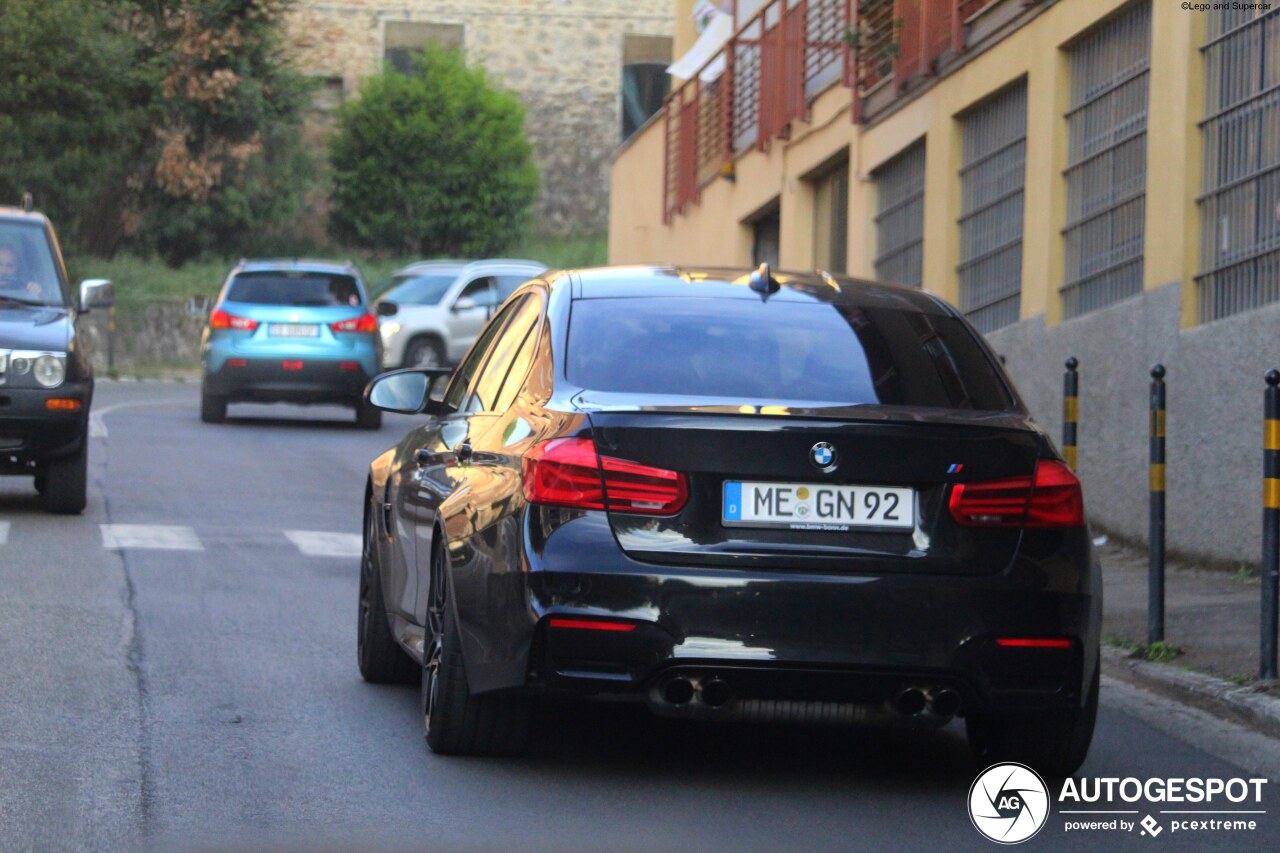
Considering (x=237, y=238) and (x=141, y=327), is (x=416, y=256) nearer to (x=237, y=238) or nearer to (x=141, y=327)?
(x=237, y=238)

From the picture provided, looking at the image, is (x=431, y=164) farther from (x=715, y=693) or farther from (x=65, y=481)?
(x=715, y=693)

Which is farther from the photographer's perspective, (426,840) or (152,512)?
(152,512)

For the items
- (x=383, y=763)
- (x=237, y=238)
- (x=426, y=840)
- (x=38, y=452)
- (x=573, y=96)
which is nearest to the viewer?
(x=426, y=840)

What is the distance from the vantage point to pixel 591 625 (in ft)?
18.5

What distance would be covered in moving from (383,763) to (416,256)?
4504cm

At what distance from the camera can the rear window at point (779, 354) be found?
6102mm

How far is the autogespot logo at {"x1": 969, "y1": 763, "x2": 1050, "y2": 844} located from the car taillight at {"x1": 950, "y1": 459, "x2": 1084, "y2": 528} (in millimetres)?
776

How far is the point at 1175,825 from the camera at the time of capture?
19.3 ft

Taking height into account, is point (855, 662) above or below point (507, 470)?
below

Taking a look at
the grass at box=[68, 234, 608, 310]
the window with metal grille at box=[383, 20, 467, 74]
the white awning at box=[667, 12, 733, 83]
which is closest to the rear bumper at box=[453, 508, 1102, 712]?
the white awning at box=[667, 12, 733, 83]

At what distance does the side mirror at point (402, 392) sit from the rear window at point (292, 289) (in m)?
15.8

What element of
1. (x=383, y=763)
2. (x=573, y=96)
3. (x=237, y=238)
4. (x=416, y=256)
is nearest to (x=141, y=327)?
(x=237, y=238)

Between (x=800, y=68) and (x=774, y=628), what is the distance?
17.0 m

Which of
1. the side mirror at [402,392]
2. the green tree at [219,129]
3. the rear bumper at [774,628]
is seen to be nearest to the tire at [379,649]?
the side mirror at [402,392]
